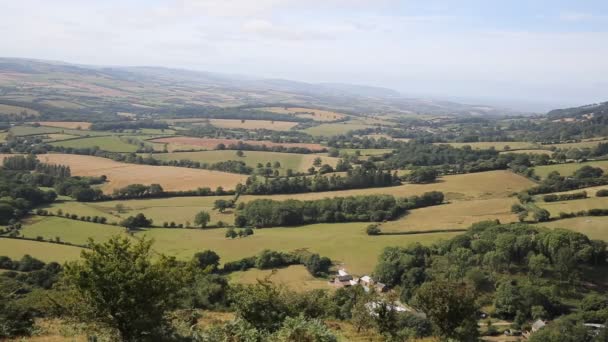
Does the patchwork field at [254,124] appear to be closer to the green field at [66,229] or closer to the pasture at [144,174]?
the pasture at [144,174]

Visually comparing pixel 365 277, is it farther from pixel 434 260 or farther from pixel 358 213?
pixel 358 213

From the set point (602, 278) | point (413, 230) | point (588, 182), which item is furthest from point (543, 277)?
point (588, 182)

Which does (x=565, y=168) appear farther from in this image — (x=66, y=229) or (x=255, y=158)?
(x=66, y=229)

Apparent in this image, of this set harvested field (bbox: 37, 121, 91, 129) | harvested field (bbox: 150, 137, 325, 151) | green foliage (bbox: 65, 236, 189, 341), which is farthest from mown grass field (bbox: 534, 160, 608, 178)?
harvested field (bbox: 37, 121, 91, 129)

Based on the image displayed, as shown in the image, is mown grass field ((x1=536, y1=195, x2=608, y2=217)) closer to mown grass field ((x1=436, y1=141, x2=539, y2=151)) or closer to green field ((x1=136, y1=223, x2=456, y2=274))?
green field ((x1=136, y1=223, x2=456, y2=274))

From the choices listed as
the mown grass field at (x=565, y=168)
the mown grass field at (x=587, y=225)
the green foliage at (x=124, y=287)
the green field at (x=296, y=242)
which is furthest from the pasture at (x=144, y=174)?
the green foliage at (x=124, y=287)

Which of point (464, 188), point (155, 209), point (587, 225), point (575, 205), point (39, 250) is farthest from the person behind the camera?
point (464, 188)

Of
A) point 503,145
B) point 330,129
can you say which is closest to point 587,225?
point 503,145
